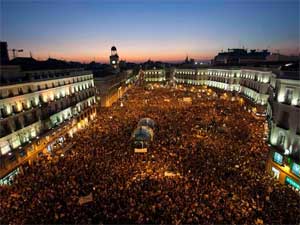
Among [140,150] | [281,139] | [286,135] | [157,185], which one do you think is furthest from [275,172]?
[140,150]

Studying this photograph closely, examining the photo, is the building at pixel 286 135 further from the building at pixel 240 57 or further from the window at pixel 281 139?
the building at pixel 240 57

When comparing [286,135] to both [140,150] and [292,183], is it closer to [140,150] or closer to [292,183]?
[292,183]

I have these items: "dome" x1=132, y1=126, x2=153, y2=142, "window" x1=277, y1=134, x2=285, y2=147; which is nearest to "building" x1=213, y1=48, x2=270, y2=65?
"dome" x1=132, y1=126, x2=153, y2=142

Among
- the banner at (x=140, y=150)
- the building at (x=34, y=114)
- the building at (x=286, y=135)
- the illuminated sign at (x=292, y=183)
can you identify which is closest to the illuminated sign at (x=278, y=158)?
the building at (x=286, y=135)

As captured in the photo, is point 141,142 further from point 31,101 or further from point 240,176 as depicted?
point 31,101

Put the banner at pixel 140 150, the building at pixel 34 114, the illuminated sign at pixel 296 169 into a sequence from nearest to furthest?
the illuminated sign at pixel 296 169 → the building at pixel 34 114 → the banner at pixel 140 150
